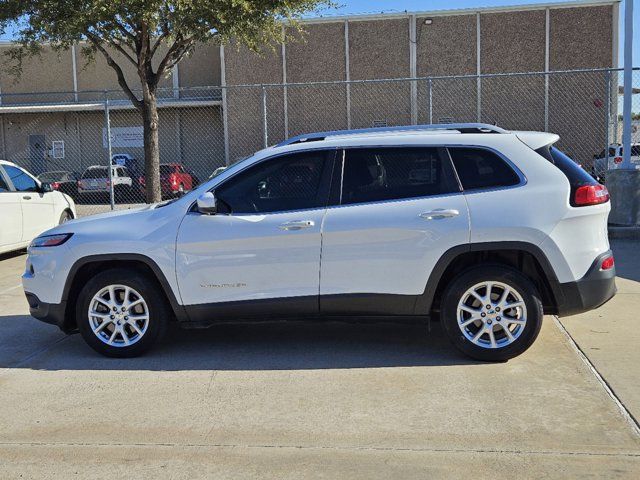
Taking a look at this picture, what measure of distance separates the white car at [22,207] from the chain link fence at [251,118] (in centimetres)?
1126

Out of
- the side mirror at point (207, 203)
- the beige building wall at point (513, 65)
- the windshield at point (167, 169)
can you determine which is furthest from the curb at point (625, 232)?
the beige building wall at point (513, 65)

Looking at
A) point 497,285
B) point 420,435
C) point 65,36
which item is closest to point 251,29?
point 65,36

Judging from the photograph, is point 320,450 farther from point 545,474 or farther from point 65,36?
point 65,36

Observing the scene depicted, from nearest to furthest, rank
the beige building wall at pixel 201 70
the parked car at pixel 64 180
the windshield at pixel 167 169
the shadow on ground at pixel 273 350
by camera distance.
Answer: the shadow on ground at pixel 273 350
the windshield at pixel 167 169
the parked car at pixel 64 180
the beige building wall at pixel 201 70

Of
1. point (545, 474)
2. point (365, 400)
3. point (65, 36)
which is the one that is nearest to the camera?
point (545, 474)

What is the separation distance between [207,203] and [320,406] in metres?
1.84

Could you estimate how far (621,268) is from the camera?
9039 mm

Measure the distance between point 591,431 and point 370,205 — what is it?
7.44 ft

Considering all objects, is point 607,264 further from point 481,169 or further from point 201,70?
point 201,70

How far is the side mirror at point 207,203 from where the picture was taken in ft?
17.7

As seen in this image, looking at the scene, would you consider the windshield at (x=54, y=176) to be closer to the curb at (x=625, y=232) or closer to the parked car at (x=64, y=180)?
the parked car at (x=64, y=180)

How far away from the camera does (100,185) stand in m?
21.4

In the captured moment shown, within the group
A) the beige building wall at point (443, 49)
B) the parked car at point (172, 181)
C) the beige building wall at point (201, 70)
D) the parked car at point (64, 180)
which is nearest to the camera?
the parked car at point (172, 181)

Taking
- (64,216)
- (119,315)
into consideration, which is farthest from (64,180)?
(119,315)
